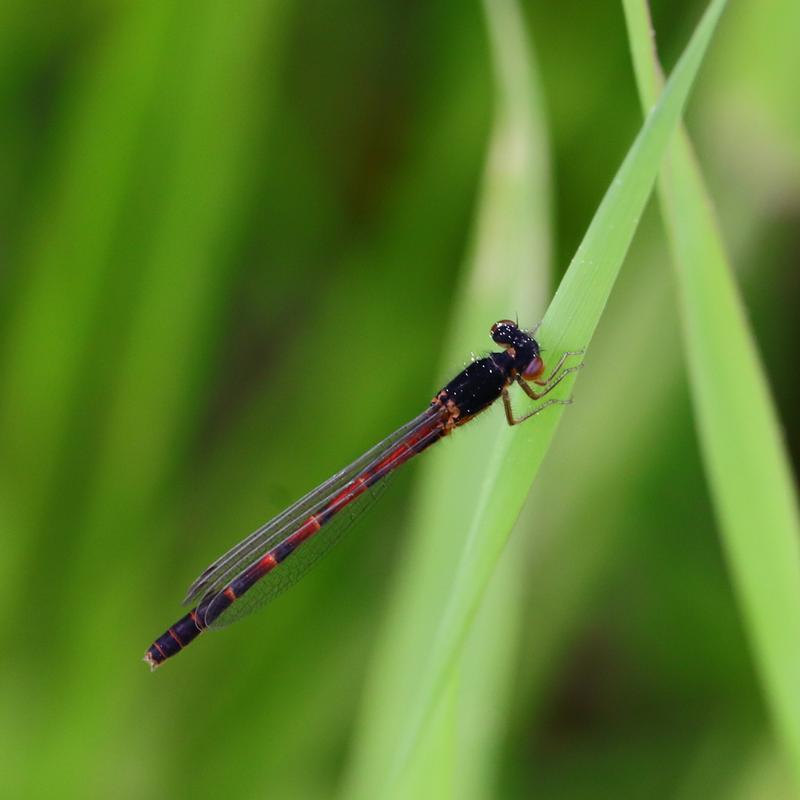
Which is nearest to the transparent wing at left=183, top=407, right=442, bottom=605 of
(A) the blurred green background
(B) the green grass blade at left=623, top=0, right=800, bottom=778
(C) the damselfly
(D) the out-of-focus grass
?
(C) the damselfly

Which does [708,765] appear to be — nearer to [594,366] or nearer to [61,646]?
[594,366]

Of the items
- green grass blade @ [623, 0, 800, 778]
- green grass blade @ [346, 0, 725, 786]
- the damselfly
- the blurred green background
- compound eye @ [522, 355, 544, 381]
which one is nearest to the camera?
green grass blade @ [346, 0, 725, 786]

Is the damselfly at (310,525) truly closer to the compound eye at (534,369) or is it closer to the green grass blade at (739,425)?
the compound eye at (534,369)

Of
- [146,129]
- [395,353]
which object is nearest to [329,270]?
[395,353]

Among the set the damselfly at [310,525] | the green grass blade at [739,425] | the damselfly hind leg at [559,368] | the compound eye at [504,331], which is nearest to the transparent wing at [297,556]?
the damselfly at [310,525]

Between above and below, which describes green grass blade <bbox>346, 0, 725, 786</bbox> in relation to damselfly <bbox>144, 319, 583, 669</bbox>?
below

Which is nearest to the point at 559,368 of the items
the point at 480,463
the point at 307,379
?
the point at 480,463

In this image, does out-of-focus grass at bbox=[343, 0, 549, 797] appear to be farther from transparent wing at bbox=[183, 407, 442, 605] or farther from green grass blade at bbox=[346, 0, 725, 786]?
green grass blade at bbox=[346, 0, 725, 786]
